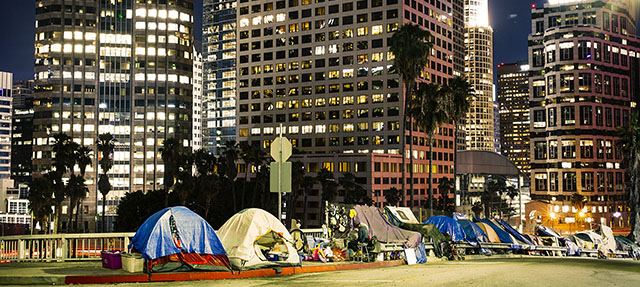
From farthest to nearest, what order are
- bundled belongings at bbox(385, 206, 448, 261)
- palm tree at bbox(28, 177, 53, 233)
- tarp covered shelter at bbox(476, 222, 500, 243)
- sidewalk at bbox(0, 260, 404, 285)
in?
palm tree at bbox(28, 177, 53, 233) < tarp covered shelter at bbox(476, 222, 500, 243) < bundled belongings at bbox(385, 206, 448, 261) < sidewalk at bbox(0, 260, 404, 285)

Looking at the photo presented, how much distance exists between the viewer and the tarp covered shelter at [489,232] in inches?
1169

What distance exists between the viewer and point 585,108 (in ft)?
529

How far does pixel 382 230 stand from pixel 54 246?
11.9 meters

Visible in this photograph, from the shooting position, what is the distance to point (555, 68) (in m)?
167

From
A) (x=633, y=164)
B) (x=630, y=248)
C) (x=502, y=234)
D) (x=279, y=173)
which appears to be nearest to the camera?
(x=279, y=173)

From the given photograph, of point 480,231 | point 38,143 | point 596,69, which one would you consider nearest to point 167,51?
point 38,143

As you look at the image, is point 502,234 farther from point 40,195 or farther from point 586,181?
point 586,181

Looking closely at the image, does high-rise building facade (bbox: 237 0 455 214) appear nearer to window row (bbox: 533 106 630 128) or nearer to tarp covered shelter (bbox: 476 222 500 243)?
window row (bbox: 533 106 630 128)

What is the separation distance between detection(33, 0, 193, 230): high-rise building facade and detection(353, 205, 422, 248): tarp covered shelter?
138 metres

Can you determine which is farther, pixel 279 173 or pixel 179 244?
pixel 279 173

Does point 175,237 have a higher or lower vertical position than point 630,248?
higher

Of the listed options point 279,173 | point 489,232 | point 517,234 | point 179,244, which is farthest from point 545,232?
point 179,244

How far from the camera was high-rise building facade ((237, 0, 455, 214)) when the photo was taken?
465 feet

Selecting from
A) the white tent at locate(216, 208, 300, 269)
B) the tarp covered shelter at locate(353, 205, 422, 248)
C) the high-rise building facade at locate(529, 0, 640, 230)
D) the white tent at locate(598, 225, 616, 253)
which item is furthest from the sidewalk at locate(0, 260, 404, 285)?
the high-rise building facade at locate(529, 0, 640, 230)
